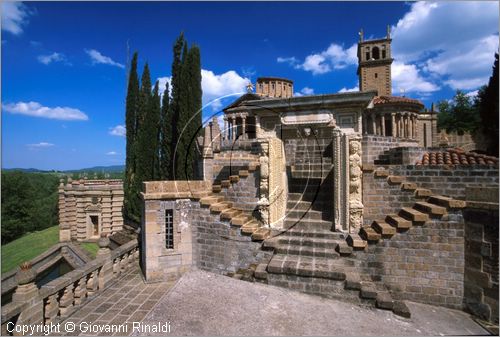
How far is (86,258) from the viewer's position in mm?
19672

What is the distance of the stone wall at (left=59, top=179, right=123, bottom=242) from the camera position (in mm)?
24859

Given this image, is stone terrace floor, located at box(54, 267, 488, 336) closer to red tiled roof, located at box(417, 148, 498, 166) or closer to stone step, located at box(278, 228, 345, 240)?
stone step, located at box(278, 228, 345, 240)

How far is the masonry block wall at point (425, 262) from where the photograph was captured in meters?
6.89

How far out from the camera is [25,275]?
5.52 meters

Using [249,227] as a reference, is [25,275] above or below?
below

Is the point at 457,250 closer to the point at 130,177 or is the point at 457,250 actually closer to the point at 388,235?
the point at 388,235

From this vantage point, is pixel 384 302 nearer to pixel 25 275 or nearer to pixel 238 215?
pixel 238 215

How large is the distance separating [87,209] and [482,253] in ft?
96.0

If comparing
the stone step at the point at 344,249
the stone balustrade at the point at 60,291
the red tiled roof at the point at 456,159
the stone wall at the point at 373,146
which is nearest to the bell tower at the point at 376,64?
the stone wall at the point at 373,146

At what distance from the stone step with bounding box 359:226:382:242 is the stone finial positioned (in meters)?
8.62

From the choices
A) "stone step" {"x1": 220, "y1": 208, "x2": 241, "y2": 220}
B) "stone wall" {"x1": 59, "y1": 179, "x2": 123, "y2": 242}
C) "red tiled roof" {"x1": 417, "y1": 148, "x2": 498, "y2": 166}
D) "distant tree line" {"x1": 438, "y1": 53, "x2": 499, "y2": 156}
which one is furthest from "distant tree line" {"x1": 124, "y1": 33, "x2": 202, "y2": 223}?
"distant tree line" {"x1": 438, "y1": 53, "x2": 499, "y2": 156}

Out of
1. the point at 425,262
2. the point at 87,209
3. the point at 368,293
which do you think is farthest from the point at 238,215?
the point at 87,209

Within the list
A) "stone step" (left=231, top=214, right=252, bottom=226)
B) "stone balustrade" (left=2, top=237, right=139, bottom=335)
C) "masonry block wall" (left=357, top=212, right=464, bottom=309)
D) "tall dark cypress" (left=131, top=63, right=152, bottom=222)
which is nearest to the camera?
"stone balustrade" (left=2, top=237, right=139, bottom=335)

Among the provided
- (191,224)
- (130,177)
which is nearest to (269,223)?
(191,224)
